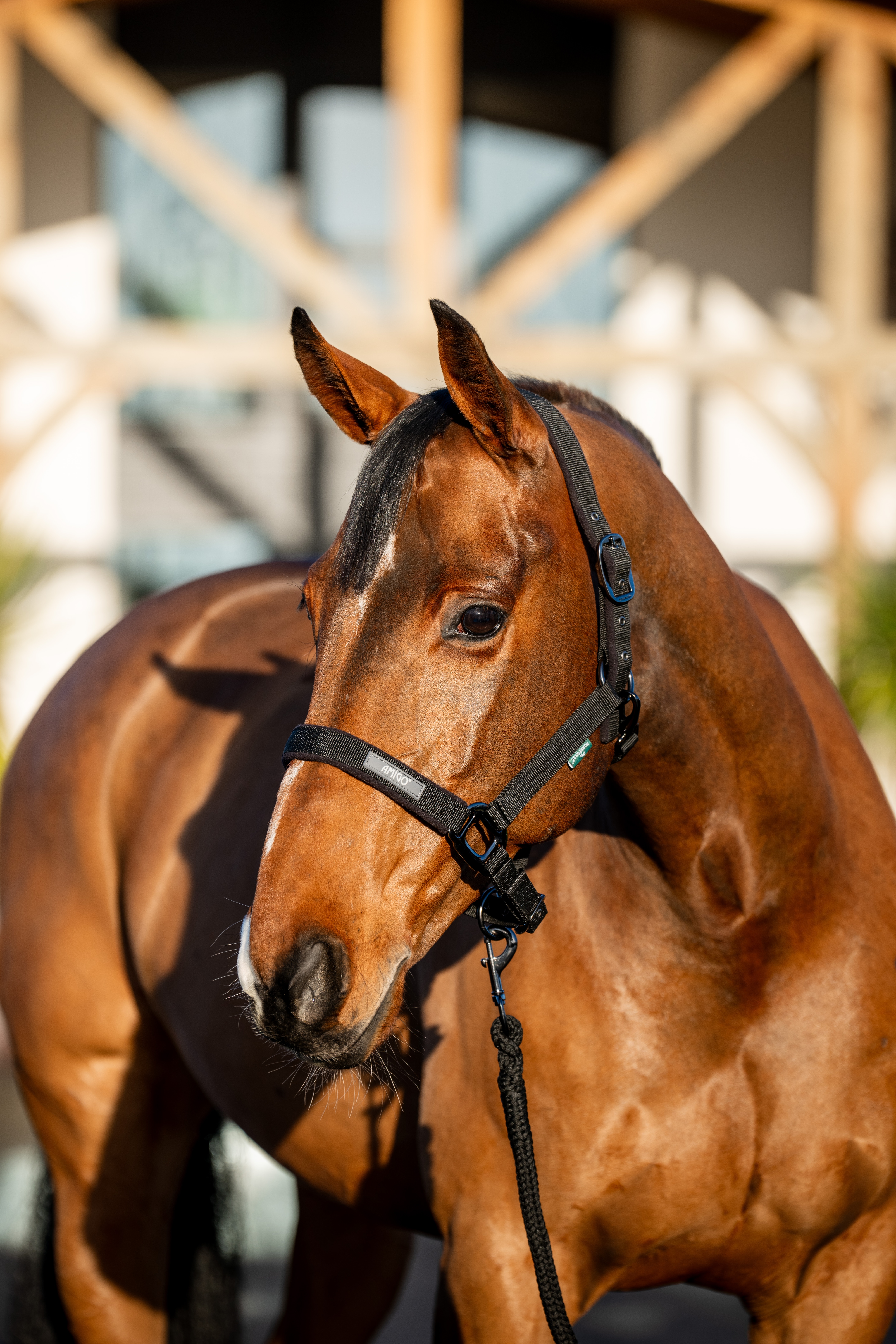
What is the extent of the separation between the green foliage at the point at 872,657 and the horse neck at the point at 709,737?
170 inches

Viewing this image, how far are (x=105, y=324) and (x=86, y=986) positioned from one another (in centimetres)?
639

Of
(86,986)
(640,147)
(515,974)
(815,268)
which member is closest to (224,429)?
(640,147)

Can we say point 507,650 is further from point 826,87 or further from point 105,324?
point 105,324

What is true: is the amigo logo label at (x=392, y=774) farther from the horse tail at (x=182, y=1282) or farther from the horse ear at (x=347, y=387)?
the horse tail at (x=182, y=1282)

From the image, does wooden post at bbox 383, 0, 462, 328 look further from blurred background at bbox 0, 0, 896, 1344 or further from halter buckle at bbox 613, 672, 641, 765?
halter buckle at bbox 613, 672, 641, 765

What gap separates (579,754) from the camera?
1.32 meters

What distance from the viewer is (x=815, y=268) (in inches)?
318

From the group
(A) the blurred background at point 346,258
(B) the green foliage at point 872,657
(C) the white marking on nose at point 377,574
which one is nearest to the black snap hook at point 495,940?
(C) the white marking on nose at point 377,574

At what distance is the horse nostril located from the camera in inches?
46.4

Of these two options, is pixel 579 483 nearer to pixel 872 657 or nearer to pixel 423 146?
pixel 872 657

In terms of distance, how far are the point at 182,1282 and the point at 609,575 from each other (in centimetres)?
190

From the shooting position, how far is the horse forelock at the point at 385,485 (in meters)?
1.28

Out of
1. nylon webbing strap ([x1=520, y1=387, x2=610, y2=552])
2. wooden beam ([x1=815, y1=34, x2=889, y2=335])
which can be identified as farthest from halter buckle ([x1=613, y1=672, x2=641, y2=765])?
wooden beam ([x1=815, y1=34, x2=889, y2=335])

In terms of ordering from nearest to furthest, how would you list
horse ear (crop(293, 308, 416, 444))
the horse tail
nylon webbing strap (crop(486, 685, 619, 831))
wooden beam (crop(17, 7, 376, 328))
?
nylon webbing strap (crop(486, 685, 619, 831)) → horse ear (crop(293, 308, 416, 444)) → the horse tail → wooden beam (crop(17, 7, 376, 328))
